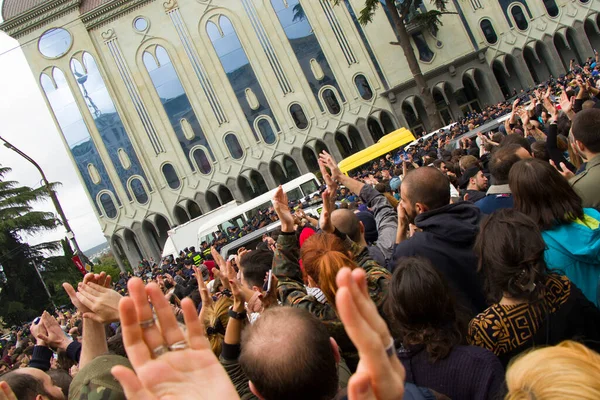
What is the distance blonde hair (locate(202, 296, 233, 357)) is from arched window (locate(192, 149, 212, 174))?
30573 millimetres

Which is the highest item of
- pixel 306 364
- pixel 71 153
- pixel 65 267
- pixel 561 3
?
pixel 71 153

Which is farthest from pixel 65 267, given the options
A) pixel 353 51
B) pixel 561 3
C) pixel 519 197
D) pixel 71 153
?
pixel 561 3

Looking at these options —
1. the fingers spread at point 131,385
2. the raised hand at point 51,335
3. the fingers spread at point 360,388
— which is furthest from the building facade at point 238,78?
the fingers spread at point 360,388

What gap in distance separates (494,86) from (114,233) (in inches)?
1189

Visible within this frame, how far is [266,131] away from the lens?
32.5 meters

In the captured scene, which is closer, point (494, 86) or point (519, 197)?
point (519, 197)

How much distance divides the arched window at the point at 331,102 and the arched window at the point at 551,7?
1659 centimetres

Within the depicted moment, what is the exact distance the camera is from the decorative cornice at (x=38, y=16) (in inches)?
1272

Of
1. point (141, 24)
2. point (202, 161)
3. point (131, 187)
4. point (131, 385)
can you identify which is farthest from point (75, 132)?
point (131, 385)

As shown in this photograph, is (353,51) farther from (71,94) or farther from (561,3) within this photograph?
(71,94)

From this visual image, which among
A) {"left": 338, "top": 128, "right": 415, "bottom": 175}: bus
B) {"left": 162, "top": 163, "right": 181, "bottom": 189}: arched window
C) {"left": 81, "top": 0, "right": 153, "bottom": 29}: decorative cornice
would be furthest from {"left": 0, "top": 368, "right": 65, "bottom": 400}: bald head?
{"left": 81, "top": 0, "right": 153, "bottom": 29}: decorative cornice

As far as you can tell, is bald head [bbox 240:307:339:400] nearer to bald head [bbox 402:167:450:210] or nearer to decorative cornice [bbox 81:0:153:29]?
bald head [bbox 402:167:450:210]

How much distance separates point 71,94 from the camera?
3288cm

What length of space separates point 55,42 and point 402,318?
38333mm
